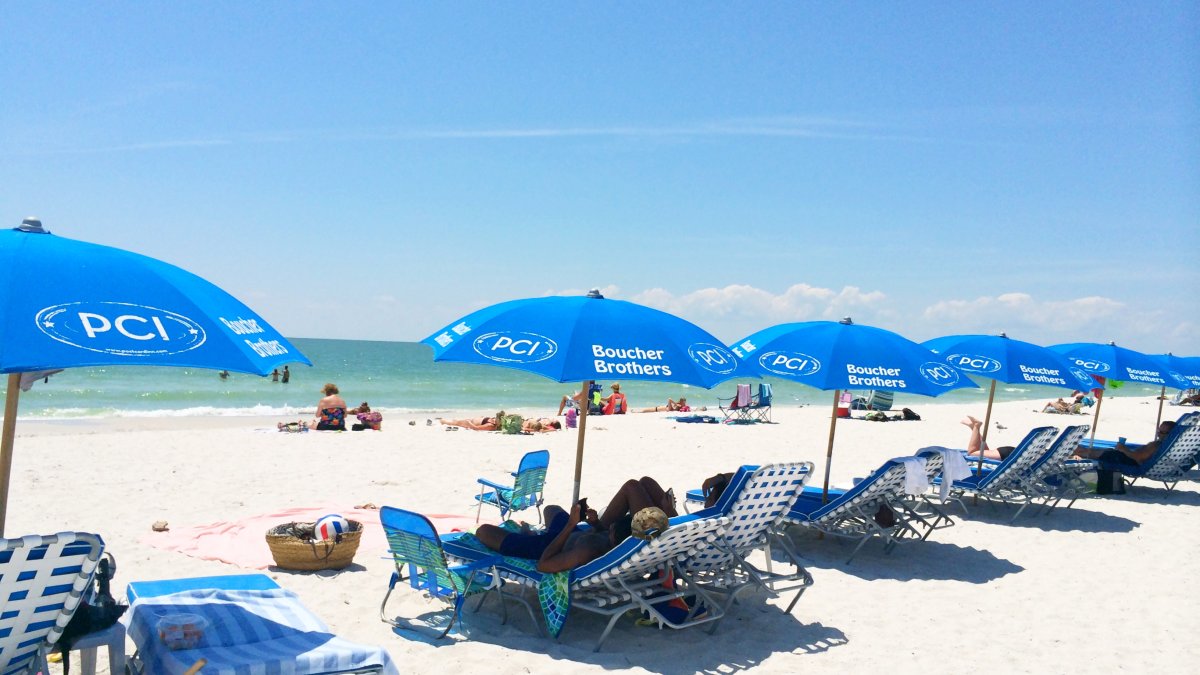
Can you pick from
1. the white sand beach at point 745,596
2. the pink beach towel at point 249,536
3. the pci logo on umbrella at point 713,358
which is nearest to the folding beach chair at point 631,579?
the white sand beach at point 745,596

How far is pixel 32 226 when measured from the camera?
3.34m

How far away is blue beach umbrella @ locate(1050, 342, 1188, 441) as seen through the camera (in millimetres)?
11555

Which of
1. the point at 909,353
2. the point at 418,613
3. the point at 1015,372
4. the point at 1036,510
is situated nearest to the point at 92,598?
the point at 418,613

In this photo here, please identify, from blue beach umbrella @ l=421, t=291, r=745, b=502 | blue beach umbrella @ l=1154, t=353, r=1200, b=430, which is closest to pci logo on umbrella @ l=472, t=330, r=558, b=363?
blue beach umbrella @ l=421, t=291, r=745, b=502

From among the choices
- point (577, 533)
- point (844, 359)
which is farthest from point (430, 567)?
point (844, 359)

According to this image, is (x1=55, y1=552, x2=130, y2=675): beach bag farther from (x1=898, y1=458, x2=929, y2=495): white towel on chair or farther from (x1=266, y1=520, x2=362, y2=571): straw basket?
(x1=898, y1=458, x2=929, y2=495): white towel on chair

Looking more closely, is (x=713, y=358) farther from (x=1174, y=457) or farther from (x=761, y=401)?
(x=761, y=401)

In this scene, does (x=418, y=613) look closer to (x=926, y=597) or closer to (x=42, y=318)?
(x=42, y=318)

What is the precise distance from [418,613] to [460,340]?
1.65 meters

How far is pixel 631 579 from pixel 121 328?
120 inches

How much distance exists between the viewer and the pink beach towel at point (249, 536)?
6.16 metres

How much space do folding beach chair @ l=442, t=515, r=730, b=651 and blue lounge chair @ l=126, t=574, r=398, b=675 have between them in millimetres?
1299

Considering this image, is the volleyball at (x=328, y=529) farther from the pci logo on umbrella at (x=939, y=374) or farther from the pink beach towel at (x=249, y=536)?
the pci logo on umbrella at (x=939, y=374)

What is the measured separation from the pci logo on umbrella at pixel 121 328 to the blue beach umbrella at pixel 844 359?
4126 mm
